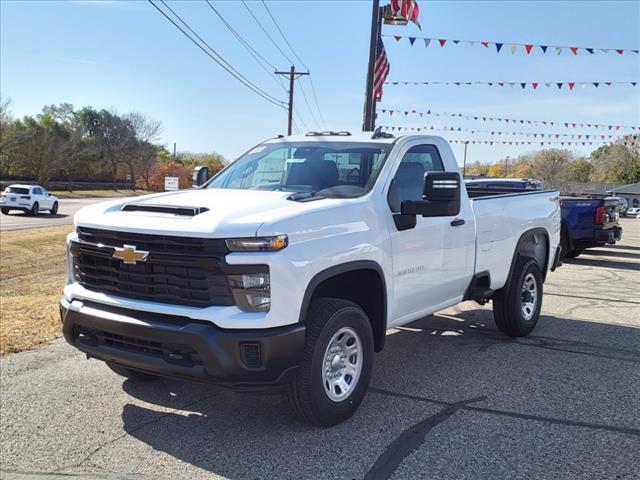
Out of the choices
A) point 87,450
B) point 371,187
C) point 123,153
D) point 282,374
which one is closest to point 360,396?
point 282,374

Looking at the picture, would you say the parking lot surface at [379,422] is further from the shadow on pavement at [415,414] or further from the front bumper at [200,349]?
the front bumper at [200,349]

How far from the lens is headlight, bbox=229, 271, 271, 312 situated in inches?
137

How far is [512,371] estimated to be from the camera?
17.6 feet

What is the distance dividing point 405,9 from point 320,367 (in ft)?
43.9

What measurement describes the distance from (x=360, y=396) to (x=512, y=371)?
1.86m

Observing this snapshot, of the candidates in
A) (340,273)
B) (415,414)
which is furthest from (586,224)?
(340,273)

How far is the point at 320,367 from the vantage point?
379 cm

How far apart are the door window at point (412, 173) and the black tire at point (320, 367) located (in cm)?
101

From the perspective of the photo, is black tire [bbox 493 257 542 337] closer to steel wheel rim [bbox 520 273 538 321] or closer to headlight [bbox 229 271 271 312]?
→ steel wheel rim [bbox 520 273 538 321]

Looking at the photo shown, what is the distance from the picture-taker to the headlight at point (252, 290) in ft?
11.4

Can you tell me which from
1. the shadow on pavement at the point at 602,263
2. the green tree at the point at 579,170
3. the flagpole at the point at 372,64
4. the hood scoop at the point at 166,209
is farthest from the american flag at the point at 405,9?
the green tree at the point at 579,170

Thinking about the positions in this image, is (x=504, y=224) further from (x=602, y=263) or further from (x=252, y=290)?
(x=602, y=263)

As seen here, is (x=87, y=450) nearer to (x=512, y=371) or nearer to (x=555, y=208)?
(x=512, y=371)

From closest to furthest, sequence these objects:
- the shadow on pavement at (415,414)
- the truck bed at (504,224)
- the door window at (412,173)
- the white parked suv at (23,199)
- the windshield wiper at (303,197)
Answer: the shadow on pavement at (415,414)
the windshield wiper at (303,197)
the door window at (412,173)
the truck bed at (504,224)
the white parked suv at (23,199)
